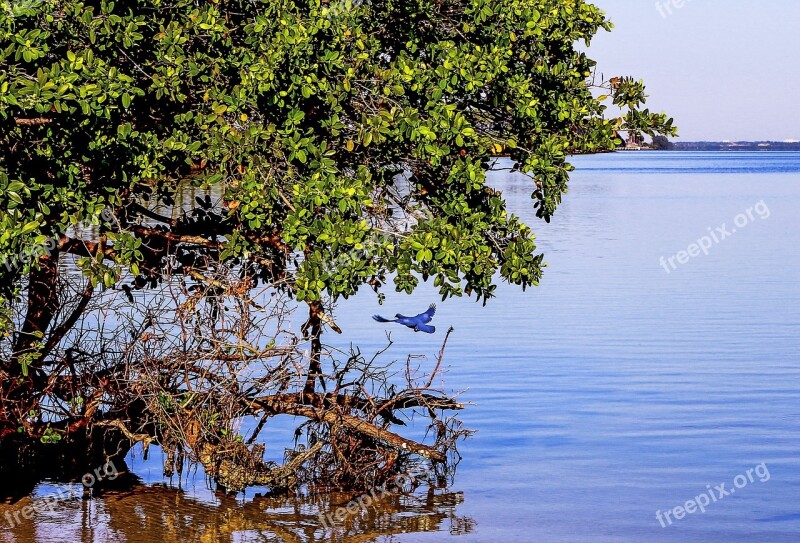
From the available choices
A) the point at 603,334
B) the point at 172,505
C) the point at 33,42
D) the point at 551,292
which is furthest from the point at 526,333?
the point at 33,42

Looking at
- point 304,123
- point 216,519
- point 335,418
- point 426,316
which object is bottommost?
point 216,519

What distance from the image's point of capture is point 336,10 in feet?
33.3

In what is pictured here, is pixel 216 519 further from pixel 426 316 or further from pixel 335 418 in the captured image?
pixel 426 316

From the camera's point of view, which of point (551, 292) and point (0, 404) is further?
point (551, 292)

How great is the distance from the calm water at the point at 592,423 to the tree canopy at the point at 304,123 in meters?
2.25

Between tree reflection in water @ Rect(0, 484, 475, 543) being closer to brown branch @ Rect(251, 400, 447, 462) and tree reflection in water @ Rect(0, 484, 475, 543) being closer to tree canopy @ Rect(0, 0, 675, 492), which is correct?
brown branch @ Rect(251, 400, 447, 462)

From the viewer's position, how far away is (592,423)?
54.9ft

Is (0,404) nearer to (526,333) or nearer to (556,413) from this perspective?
(556,413)

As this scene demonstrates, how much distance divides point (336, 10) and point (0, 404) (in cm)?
526

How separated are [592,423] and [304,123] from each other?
8.14 m

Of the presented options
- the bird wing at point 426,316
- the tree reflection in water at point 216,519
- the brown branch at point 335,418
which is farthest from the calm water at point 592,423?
the bird wing at point 426,316

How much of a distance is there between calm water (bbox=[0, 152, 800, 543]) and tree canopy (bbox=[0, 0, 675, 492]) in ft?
7.39

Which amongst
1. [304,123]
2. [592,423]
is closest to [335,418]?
[304,123]

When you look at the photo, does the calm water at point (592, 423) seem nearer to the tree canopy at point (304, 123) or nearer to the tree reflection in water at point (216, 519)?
the tree reflection in water at point (216, 519)
